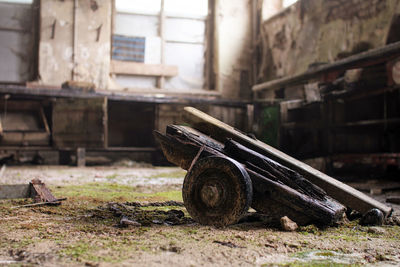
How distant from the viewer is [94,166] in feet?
29.8

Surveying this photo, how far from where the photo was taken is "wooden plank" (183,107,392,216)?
285cm

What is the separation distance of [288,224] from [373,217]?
713 millimetres

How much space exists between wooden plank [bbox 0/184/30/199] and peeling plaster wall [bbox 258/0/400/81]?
20.0 ft

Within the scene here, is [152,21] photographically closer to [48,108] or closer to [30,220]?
[48,108]

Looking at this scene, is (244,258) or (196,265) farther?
(244,258)

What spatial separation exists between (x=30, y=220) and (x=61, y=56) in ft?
28.7

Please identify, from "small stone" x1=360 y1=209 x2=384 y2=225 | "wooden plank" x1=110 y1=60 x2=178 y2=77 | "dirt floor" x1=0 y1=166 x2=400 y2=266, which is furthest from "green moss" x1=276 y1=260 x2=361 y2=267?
"wooden plank" x1=110 y1=60 x2=178 y2=77

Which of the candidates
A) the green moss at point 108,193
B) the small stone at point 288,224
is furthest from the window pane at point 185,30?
the small stone at point 288,224

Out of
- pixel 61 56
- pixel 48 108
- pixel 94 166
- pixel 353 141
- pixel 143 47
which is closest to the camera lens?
pixel 353 141

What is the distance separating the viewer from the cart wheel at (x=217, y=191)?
2.46 m

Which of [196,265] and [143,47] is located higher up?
[143,47]

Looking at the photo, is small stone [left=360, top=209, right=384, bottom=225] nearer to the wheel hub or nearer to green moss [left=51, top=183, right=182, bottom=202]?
the wheel hub

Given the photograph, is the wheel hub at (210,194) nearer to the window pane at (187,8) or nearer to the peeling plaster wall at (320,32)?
the peeling plaster wall at (320,32)

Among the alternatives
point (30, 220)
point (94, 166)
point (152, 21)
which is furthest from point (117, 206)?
point (152, 21)
